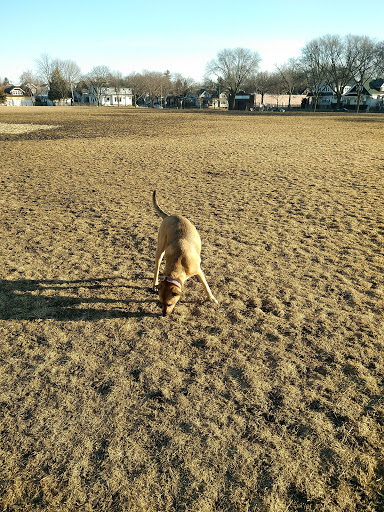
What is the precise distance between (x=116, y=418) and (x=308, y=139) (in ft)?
67.4

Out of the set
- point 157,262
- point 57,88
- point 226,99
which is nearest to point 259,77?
point 226,99

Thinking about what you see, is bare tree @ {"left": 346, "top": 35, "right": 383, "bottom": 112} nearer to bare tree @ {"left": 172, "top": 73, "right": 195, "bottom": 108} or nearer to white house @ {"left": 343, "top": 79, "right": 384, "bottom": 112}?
white house @ {"left": 343, "top": 79, "right": 384, "bottom": 112}

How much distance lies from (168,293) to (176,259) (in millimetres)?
423

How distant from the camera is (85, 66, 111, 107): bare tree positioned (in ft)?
342

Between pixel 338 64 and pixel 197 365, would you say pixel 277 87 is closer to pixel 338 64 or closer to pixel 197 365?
pixel 338 64

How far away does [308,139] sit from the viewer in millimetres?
20391

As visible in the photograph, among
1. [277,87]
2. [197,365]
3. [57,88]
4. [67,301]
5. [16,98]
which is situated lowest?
[197,365]

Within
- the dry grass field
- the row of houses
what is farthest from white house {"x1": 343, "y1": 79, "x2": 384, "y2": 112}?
the dry grass field

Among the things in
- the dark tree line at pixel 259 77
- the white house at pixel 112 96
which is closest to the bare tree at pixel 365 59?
the dark tree line at pixel 259 77

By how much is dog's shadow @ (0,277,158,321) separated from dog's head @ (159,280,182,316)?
16.2 inches

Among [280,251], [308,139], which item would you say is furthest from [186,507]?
[308,139]

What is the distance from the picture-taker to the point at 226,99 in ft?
359

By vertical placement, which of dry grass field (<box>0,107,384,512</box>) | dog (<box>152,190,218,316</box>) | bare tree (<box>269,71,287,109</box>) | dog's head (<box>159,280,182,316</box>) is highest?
bare tree (<box>269,71,287,109</box>)

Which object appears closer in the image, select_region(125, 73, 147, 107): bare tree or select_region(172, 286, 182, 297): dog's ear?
select_region(172, 286, 182, 297): dog's ear
